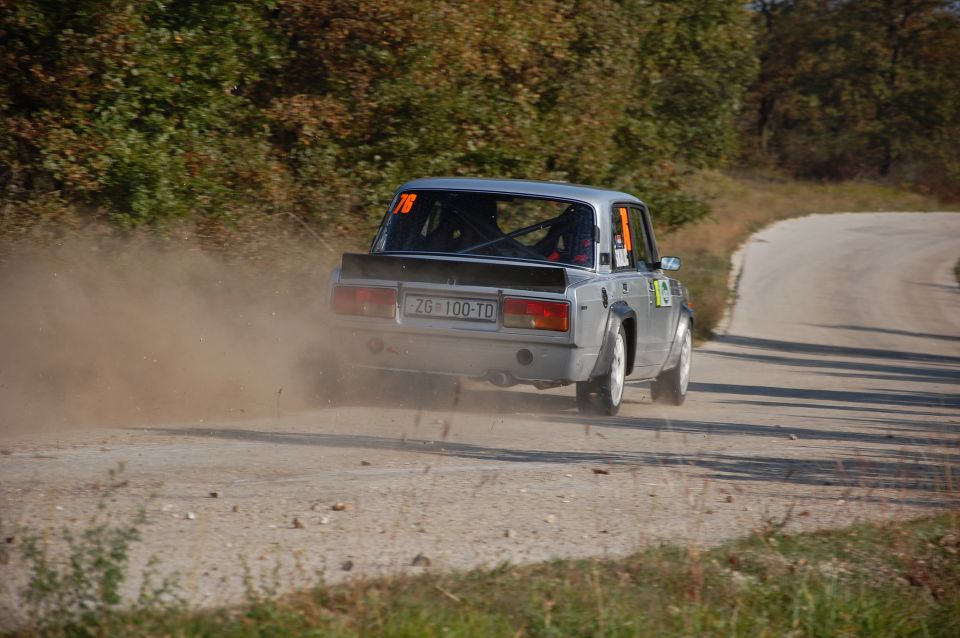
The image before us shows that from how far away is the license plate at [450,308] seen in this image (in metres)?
8.20

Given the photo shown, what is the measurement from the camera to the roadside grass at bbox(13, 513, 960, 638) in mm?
3922

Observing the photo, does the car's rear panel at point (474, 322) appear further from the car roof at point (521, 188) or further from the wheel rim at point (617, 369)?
the car roof at point (521, 188)

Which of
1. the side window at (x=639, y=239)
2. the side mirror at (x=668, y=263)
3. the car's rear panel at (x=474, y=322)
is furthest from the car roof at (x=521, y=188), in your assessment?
the car's rear panel at (x=474, y=322)

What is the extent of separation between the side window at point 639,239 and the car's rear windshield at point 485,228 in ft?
2.70

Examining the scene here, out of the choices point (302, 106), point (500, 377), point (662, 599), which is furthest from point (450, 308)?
point (302, 106)

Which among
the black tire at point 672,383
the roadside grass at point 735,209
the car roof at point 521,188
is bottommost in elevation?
the roadside grass at point 735,209

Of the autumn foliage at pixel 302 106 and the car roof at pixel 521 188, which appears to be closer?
the car roof at pixel 521 188

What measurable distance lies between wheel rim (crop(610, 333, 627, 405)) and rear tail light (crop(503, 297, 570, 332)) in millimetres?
723

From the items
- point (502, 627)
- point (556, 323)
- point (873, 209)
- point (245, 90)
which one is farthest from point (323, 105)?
point (873, 209)

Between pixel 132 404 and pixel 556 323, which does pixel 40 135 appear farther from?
pixel 556 323

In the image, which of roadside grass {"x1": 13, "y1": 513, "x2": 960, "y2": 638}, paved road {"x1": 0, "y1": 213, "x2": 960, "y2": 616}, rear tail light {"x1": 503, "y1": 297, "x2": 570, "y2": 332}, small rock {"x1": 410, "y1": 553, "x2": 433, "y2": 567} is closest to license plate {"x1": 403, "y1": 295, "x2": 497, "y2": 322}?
rear tail light {"x1": 503, "y1": 297, "x2": 570, "y2": 332}

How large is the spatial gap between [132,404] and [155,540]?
12.5ft

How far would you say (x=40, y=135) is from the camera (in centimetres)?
1117

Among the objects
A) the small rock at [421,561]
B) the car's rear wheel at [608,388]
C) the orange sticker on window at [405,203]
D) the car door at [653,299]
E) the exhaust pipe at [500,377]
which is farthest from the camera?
the car door at [653,299]
